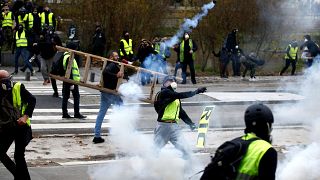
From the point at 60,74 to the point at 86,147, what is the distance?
9.21 ft

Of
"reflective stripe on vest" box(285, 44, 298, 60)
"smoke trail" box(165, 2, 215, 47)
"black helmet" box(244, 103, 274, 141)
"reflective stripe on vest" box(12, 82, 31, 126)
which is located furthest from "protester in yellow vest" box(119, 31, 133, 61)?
"black helmet" box(244, 103, 274, 141)

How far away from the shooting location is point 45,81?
2089cm

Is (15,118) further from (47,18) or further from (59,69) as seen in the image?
(47,18)

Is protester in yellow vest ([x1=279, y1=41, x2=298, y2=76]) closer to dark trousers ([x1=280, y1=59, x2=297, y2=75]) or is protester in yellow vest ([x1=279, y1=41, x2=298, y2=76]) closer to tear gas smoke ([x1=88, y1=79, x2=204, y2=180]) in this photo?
dark trousers ([x1=280, y1=59, x2=297, y2=75])

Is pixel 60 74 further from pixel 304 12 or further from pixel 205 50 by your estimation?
pixel 205 50

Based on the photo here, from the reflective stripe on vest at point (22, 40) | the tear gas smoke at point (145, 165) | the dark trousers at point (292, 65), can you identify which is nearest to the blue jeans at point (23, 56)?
the reflective stripe on vest at point (22, 40)

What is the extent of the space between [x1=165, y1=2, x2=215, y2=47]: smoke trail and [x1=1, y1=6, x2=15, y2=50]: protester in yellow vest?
5.83m

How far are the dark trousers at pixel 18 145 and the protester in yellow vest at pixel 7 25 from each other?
16.2 meters

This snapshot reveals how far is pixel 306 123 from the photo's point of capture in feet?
50.6

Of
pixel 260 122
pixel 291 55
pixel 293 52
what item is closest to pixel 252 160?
pixel 260 122

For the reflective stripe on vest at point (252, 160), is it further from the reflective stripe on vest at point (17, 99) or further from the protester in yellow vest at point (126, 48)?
the protester in yellow vest at point (126, 48)

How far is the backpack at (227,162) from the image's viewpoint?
17.3ft

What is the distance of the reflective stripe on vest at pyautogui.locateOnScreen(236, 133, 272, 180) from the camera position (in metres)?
5.27

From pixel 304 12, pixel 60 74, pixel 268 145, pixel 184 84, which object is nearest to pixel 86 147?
pixel 60 74
